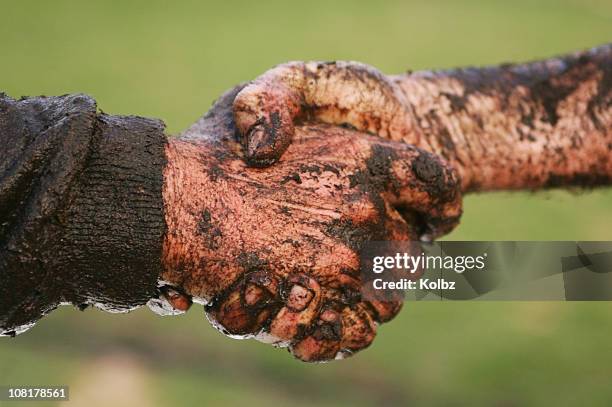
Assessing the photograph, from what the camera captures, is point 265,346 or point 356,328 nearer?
point 356,328

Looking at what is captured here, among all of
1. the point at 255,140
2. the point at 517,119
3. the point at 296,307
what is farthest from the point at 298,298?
the point at 517,119

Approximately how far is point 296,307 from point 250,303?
4 centimetres

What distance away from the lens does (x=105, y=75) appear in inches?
128

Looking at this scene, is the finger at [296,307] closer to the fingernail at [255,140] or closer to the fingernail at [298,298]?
the fingernail at [298,298]

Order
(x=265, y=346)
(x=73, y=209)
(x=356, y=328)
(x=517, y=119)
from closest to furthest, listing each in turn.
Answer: (x=73, y=209) → (x=356, y=328) → (x=517, y=119) → (x=265, y=346)

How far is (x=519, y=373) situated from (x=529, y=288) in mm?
1218

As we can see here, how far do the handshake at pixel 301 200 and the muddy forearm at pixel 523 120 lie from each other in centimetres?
4

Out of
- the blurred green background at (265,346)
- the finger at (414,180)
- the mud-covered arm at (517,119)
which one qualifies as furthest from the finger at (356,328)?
the blurred green background at (265,346)

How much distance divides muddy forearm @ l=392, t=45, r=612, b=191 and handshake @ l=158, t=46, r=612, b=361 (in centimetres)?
4

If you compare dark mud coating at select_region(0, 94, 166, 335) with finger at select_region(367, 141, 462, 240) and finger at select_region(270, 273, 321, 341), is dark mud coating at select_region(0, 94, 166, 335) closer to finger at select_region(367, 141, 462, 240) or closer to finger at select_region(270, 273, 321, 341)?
finger at select_region(270, 273, 321, 341)

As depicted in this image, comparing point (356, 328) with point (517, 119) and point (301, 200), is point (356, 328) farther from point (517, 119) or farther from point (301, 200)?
point (517, 119)

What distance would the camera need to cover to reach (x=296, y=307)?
74 cm

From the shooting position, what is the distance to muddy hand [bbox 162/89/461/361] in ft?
2.44

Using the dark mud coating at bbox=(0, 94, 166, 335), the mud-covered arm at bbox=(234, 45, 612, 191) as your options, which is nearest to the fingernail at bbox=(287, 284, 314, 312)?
the dark mud coating at bbox=(0, 94, 166, 335)
